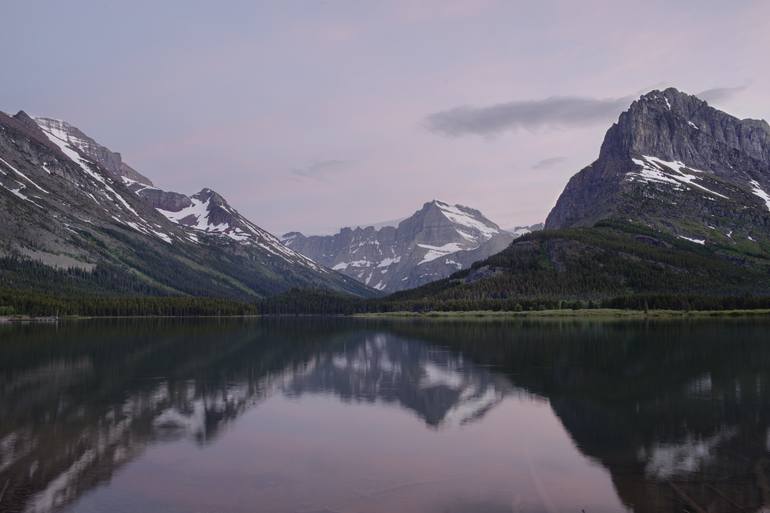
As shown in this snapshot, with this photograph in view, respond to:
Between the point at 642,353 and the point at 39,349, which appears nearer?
the point at 642,353

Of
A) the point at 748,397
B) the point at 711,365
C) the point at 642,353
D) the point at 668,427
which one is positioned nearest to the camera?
the point at 668,427

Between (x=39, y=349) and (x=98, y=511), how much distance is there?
8531 centimetres

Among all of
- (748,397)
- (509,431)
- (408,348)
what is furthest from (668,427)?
(408,348)

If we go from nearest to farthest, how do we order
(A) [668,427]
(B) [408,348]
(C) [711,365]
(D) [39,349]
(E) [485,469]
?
(E) [485,469] < (A) [668,427] < (C) [711,365] < (D) [39,349] < (B) [408,348]

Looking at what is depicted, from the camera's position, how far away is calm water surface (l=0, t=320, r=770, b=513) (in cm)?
2917

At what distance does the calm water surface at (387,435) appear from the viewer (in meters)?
29.2

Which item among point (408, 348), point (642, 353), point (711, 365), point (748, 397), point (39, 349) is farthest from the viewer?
point (408, 348)

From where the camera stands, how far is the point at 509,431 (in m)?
44.7

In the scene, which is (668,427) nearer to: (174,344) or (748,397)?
(748,397)

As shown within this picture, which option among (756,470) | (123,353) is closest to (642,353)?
(756,470)

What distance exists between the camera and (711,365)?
7769cm

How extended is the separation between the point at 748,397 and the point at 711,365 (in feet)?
79.1

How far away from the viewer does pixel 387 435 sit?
144ft

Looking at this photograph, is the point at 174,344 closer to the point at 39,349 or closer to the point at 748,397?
the point at 39,349
